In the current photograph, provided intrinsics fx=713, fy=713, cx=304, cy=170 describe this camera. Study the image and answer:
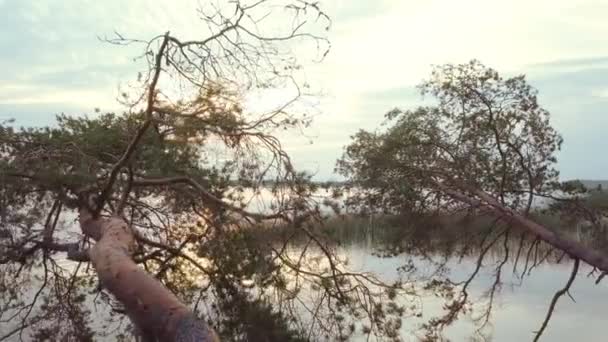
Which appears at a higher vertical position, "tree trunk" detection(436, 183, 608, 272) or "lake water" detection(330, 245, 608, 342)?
"tree trunk" detection(436, 183, 608, 272)

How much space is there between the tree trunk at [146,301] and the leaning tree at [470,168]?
6.58 m

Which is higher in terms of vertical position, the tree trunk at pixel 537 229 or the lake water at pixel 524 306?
the tree trunk at pixel 537 229

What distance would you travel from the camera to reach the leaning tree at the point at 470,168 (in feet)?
33.3

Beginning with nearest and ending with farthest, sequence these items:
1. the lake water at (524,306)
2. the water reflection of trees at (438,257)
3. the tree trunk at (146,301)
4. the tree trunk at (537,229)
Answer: the tree trunk at (146,301) < the tree trunk at (537,229) < the water reflection of trees at (438,257) < the lake water at (524,306)

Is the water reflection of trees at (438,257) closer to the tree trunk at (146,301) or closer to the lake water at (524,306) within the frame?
the lake water at (524,306)

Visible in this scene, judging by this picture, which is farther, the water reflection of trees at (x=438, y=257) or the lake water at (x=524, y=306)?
the lake water at (x=524, y=306)

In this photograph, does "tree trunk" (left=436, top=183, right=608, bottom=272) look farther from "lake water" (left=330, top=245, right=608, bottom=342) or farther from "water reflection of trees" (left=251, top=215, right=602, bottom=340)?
"lake water" (left=330, top=245, right=608, bottom=342)

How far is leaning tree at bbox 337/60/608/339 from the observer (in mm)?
10156

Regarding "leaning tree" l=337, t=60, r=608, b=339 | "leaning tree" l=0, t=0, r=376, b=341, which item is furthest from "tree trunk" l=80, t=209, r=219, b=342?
"leaning tree" l=337, t=60, r=608, b=339

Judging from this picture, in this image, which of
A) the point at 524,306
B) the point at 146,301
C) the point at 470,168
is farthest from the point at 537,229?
the point at 146,301

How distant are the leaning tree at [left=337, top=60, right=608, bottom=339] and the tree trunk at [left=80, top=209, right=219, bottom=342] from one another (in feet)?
21.6

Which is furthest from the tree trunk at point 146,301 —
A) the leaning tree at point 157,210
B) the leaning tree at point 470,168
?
the leaning tree at point 470,168

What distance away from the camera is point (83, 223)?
6570mm

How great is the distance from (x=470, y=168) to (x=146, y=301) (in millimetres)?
8290
